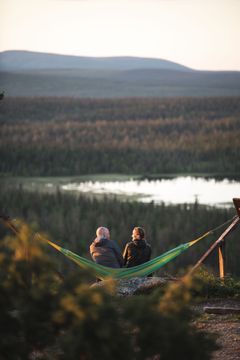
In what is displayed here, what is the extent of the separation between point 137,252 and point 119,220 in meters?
53.0

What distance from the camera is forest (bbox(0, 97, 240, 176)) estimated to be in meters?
93.9

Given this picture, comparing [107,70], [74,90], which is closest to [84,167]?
[74,90]

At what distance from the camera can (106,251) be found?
1020cm

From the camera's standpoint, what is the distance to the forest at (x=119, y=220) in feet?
194

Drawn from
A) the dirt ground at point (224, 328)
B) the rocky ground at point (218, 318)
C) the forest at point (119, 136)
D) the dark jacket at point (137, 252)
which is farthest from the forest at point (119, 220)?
the dirt ground at point (224, 328)

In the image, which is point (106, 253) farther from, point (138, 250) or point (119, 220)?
point (119, 220)

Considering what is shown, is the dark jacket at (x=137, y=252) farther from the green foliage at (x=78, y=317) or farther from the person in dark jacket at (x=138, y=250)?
the green foliage at (x=78, y=317)

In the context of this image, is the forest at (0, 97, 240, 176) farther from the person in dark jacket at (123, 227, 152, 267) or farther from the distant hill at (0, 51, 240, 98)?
the person in dark jacket at (123, 227, 152, 267)

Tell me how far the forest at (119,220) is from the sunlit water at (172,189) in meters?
7.34

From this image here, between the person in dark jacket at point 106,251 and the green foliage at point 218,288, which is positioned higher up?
the person in dark jacket at point 106,251

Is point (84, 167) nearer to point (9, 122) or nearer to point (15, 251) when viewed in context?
point (9, 122)

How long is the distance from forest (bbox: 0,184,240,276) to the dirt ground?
1803 inches

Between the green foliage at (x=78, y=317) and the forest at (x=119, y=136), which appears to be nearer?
the green foliage at (x=78, y=317)

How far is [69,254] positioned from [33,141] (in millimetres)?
87839
